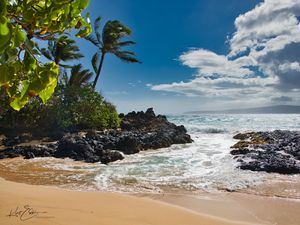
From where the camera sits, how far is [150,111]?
1230 inches

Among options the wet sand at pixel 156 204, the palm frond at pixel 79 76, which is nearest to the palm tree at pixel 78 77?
the palm frond at pixel 79 76

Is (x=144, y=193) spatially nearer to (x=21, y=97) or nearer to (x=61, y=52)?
(x=21, y=97)

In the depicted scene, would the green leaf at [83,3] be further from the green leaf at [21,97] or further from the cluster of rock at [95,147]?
the cluster of rock at [95,147]

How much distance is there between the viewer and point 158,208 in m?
5.24

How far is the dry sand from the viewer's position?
3.85m

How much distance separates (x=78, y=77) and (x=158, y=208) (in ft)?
66.4

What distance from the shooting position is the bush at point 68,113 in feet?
61.6

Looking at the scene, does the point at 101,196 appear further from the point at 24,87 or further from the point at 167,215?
the point at 24,87

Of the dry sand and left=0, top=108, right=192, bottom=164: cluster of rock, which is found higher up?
left=0, top=108, right=192, bottom=164: cluster of rock

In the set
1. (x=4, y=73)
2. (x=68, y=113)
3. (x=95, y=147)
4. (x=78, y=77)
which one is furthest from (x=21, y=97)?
(x=78, y=77)

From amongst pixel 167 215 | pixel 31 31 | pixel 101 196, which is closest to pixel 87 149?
pixel 101 196

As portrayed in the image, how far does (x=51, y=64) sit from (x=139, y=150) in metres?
13.6

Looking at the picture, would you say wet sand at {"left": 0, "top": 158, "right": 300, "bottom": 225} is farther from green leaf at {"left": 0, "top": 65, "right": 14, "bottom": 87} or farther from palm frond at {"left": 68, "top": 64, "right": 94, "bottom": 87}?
palm frond at {"left": 68, "top": 64, "right": 94, "bottom": 87}

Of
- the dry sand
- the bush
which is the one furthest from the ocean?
the bush
